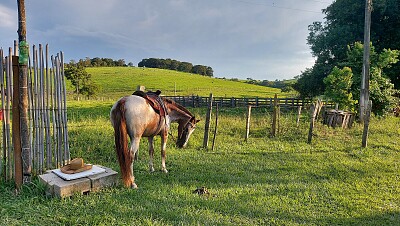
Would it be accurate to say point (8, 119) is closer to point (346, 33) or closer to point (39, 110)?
point (39, 110)

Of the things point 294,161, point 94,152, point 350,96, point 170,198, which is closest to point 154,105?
point 170,198

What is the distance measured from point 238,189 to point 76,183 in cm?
266

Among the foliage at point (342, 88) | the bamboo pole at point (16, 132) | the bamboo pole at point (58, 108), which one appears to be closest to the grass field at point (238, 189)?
the bamboo pole at point (16, 132)

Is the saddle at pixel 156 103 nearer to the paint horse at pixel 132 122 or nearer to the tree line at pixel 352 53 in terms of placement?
the paint horse at pixel 132 122

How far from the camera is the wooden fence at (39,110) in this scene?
4.37m

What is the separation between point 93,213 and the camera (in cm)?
Answer: 340

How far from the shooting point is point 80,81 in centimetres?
3512

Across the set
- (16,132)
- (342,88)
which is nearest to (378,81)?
(342,88)

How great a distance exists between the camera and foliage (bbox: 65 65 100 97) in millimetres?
34156

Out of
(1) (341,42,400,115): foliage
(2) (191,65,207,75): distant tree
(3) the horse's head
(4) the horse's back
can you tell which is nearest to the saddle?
(4) the horse's back

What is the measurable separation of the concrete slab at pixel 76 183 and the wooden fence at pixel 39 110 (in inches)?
24.7

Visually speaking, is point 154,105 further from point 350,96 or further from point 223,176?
point 350,96

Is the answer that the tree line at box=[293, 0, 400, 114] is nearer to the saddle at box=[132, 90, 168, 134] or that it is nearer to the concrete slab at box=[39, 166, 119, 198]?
the saddle at box=[132, 90, 168, 134]

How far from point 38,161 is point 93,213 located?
2.03 m
